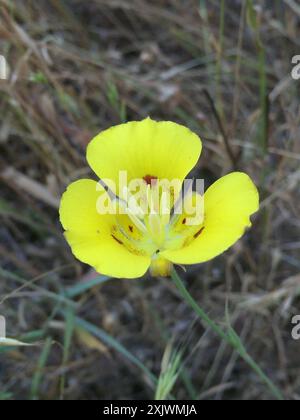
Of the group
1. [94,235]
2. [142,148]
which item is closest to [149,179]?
[142,148]

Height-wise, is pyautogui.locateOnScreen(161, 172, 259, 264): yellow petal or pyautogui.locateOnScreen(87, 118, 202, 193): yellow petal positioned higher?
pyautogui.locateOnScreen(87, 118, 202, 193): yellow petal

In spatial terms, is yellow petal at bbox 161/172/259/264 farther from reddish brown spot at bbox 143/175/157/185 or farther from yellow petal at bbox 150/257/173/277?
reddish brown spot at bbox 143/175/157/185

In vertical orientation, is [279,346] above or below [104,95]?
below

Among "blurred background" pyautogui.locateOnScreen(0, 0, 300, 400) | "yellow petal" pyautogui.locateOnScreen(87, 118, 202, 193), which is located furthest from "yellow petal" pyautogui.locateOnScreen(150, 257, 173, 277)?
"blurred background" pyautogui.locateOnScreen(0, 0, 300, 400)

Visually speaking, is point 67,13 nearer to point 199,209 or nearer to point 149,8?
point 149,8
